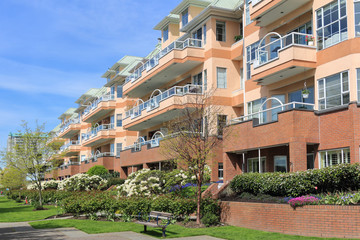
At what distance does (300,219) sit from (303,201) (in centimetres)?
64

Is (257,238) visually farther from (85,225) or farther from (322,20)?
(322,20)

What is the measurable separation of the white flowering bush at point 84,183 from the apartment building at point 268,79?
3524mm

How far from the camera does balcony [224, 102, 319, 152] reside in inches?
774

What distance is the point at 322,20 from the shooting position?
20531mm

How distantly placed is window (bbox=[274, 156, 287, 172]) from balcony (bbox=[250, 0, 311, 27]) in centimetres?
798

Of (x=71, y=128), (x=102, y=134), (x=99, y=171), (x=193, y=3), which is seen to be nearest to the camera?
(x=193, y=3)

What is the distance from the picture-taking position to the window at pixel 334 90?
1883 centimetres

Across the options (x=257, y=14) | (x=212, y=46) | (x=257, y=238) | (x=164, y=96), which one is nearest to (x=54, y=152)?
(x=164, y=96)

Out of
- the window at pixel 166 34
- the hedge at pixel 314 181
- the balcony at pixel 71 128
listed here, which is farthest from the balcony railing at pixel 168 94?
the balcony at pixel 71 128

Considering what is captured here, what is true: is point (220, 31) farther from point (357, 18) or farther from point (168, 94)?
point (357, 18)

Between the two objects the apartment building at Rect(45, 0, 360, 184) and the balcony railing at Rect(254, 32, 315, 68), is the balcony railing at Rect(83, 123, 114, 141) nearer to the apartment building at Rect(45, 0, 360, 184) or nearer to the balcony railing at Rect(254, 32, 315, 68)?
the apartment building at Rect(45, 0, 360, 184)

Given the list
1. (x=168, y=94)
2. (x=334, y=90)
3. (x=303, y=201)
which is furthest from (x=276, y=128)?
(x=168, y=94)

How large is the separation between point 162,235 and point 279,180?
17.8 ft

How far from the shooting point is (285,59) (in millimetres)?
21234
